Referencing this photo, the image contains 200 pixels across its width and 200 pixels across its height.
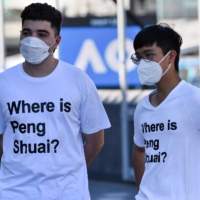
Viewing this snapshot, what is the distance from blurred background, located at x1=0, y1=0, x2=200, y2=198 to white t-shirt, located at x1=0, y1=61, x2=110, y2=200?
419 centimetres

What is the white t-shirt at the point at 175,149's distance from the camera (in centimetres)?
354

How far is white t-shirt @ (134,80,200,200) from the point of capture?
354 centimetres

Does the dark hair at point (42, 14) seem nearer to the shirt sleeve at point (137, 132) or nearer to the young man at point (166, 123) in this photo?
the young man at point (166, 123)

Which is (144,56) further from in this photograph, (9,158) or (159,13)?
(159,13)

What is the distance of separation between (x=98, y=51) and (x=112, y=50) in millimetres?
173

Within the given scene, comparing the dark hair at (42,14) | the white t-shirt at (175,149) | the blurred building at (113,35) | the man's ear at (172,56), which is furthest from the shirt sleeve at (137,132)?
the blurred building at (113,35)

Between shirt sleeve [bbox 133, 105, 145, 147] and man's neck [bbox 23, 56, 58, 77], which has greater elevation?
man's neck [bbox 23, 56, 58, 77]

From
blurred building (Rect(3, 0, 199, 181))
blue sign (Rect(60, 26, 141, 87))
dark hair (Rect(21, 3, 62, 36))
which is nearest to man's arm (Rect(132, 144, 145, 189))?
dark hair (Rect(21, 3, 62, 36))

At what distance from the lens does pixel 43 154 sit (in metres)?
3.76

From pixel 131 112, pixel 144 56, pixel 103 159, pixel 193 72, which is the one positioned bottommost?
pixel 103 159

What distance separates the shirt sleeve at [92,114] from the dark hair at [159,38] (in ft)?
1.15

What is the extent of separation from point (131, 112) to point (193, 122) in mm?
5052

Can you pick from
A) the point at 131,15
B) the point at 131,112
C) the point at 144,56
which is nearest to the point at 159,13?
the point at 131,15

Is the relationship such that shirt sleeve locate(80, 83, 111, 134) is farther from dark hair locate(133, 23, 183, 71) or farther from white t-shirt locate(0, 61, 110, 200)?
dark hair locate(133, 23, 183, 71)
